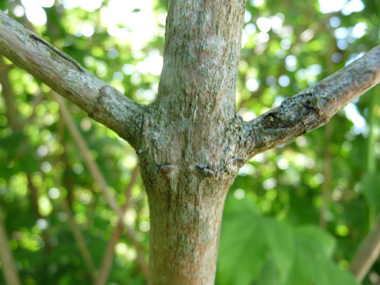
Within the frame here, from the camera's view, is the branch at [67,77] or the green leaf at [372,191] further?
the green leaf at [372,191]

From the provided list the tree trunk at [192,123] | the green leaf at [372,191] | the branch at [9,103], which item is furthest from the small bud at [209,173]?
the branch at [9,103]

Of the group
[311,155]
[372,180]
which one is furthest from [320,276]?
[311,155]

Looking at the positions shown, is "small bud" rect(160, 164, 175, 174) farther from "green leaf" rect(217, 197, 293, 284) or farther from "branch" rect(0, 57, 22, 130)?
"branch" rect(0, 57, 22, 130)

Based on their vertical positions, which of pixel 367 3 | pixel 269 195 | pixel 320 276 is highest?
pixel 367 3

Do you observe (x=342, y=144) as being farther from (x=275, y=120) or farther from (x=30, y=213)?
(x=30, y=213)

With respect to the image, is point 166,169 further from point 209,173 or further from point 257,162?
point 257,162

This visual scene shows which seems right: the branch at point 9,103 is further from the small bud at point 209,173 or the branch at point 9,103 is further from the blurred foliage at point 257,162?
the small bud at point 209,173

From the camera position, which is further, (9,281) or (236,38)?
(9,281)
